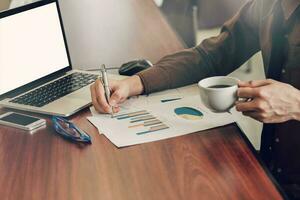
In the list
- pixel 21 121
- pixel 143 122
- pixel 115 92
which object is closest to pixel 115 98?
pixel 115 92

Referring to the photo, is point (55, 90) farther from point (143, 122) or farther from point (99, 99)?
point (143, 122)

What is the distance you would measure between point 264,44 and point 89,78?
0.50 metres

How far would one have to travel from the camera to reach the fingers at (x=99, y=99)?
1.21 metres

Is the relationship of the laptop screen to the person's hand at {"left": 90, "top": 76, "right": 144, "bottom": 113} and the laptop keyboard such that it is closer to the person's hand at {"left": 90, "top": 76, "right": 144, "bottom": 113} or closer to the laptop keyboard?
the laptop keyboard

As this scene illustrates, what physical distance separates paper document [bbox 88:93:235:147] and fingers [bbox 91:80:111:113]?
0.06 ft

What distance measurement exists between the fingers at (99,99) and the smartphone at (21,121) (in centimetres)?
13

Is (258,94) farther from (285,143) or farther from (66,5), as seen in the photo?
(66,5)

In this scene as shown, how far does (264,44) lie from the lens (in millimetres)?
1362

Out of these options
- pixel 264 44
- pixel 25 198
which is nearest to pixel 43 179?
pixel 25 198

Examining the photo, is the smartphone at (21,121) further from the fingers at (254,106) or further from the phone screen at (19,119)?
the fingers at (254,106)

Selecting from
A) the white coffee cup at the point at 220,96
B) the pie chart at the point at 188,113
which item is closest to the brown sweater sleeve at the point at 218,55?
the pie chart at the point at 188,113

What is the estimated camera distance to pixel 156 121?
115cm

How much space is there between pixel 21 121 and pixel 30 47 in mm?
253

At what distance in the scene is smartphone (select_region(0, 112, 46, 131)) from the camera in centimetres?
119
